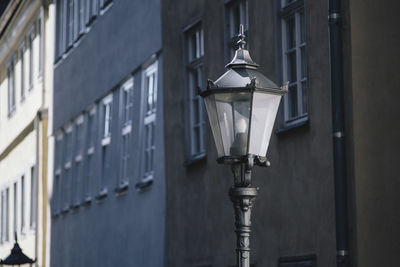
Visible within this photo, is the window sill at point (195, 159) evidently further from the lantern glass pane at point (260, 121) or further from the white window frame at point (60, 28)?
the white window frame at point (60, 28)

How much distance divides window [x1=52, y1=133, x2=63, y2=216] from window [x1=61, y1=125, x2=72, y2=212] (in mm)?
447

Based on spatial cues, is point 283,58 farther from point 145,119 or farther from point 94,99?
point 94,99

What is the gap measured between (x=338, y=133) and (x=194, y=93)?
6.26 metres

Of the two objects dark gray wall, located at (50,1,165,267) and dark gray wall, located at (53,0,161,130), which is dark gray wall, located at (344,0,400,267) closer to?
dark gray wall, located at (50,1,165,267)

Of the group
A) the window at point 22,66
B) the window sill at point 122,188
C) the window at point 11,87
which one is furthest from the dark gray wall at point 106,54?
the window at point 11,87

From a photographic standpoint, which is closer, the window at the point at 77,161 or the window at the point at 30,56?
the window at the point at 77,161

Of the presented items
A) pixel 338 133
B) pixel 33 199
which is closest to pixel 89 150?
pixel 33 199

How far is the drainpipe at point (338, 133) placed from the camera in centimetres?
1243

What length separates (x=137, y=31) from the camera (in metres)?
22.6

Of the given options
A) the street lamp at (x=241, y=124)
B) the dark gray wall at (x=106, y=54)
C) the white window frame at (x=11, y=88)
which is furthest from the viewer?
the white window frame at (x=11, y=88)

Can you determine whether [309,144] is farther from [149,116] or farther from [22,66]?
[22,66]

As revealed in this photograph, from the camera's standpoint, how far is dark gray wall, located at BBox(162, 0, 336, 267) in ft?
43.2

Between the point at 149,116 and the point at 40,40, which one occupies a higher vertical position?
the point at 40,40

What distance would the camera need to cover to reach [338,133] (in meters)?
12.6
